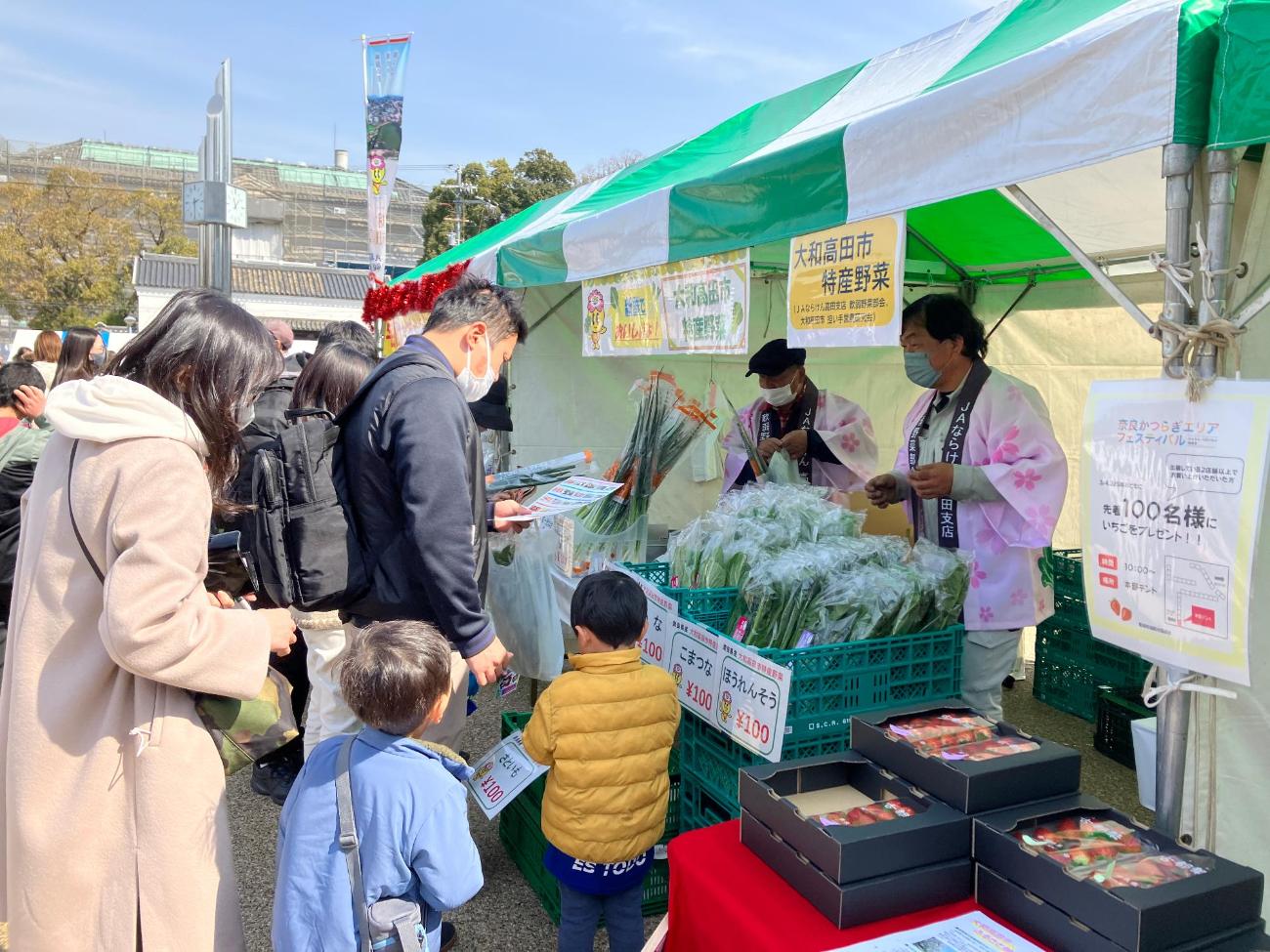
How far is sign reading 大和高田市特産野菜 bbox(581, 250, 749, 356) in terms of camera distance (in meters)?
3.04

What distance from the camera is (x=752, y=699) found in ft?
7.02

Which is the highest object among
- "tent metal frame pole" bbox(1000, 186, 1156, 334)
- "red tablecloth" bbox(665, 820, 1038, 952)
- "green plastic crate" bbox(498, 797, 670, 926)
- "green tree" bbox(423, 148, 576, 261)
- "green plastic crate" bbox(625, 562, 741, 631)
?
"green tree" bbox(423, 148, 576, 261)

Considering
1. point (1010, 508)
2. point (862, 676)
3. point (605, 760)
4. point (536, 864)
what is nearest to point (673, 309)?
point (1010, 508)

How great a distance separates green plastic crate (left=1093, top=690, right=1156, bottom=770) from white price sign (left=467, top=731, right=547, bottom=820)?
8.83 ft

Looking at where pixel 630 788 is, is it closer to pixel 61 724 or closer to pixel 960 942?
pixel 960 942

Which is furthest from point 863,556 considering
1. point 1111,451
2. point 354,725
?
point 354,725

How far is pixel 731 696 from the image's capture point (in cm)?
223

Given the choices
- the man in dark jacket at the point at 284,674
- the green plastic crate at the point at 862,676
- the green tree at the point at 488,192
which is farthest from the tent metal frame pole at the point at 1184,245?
the green tree at the point at 488,192

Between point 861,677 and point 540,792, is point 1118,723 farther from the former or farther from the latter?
point 540,792

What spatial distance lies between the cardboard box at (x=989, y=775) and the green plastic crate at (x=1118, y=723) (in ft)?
8.44

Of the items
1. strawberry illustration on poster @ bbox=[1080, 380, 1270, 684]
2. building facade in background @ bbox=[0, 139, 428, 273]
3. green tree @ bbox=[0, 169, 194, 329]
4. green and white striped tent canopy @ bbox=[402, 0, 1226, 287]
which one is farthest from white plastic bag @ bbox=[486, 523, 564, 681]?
building facade in background @ bbox=[0, 139, 428, 273]

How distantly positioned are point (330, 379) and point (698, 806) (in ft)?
6.75

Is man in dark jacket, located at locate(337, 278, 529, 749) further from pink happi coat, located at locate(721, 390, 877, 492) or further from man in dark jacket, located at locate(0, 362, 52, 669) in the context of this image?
pink happi coat, located at locate(721, 390, 877, 492)

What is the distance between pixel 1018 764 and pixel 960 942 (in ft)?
1.07
